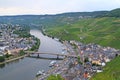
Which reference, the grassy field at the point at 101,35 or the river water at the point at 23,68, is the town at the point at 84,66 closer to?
the river water at the point at 23,68

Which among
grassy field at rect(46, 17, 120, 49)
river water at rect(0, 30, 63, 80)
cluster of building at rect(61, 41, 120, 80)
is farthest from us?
grassy field at rect(46, 17, 120, 49)

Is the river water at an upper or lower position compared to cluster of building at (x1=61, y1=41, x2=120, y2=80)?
lower

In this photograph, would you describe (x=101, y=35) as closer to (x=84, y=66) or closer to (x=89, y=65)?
(x=89, y=65)

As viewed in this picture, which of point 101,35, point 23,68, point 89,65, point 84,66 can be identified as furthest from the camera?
point 101,35

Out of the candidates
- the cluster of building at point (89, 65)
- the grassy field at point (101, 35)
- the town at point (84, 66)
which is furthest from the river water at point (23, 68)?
the grassy field at point (101, 35)

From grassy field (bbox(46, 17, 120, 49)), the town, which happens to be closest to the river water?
the town

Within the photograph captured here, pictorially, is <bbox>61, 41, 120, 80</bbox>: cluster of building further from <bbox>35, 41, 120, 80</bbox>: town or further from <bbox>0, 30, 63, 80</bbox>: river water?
<bbox>0, 30, 63, 80</bbox>: river water

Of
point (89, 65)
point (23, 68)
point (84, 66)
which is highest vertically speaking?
point (84, 66)

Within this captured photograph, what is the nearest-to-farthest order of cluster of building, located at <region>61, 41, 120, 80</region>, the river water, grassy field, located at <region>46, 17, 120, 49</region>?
cluster of building, located at <region>61, 41, 120, 80</region>
the river water
grassy field, located at <region>46, 17, 120, 49</region>

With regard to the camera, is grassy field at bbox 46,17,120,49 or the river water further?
grassy field at bbox 46,17,120,49

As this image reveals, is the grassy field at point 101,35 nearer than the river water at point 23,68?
No

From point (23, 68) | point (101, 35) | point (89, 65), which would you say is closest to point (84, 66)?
point (89, 65)

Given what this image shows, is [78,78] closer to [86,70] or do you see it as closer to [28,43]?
[86,70]
